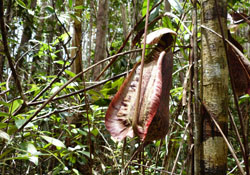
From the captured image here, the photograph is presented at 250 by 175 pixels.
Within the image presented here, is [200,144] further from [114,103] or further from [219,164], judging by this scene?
[114,103]

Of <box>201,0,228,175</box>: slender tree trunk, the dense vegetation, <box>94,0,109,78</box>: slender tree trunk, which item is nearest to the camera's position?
<box>201,0,228,175</box>: slender tree trunk

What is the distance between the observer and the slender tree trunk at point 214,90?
610mm

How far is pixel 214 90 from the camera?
0.63 meters

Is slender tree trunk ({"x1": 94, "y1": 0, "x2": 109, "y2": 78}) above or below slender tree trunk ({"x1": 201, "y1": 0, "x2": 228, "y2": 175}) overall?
above

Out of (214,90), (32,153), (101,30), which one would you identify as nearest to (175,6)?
(214,90)

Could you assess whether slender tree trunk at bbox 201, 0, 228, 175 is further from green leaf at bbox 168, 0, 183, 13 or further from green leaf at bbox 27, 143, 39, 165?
green leaf at bbox 27, 143, 39, 165

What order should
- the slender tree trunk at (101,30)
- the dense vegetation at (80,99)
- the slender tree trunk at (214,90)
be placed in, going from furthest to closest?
the slender tree trunk at (101,30) → the dense vegetation at (80,99) → the slender tree trunk at (214,90)

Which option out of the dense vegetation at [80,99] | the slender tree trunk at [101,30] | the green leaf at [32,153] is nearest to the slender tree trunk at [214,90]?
the dense vegetation at [80,99]

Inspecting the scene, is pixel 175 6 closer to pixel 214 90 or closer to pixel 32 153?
pixel 214 90

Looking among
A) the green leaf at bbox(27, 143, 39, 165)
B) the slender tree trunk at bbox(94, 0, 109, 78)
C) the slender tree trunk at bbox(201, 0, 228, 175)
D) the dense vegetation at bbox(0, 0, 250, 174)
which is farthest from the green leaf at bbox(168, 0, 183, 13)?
the slender tree trunk at bbox(94, 0, 109, 78)

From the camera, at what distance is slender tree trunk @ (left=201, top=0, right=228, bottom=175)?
2.00ft

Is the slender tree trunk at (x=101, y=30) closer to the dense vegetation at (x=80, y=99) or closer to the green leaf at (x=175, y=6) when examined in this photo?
the dense vegetation at (x=80, y=99)

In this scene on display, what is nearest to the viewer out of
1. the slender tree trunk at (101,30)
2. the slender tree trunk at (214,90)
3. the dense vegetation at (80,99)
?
the slender tree trunk at (214,90)

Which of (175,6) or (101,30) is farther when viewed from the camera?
(101,30)
